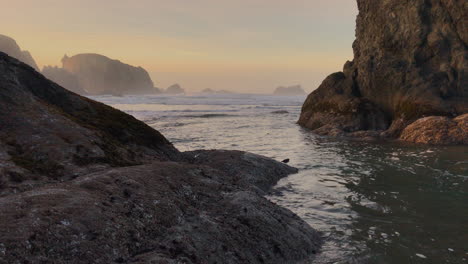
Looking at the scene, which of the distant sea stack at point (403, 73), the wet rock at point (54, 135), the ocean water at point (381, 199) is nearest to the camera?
the wet rock at point (54, 135)

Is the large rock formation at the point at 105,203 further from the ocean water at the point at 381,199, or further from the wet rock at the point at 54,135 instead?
the ocean water at the point at 381,199

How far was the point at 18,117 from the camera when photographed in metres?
8.16

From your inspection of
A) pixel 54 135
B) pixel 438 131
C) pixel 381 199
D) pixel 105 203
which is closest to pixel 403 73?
pixel 438 131

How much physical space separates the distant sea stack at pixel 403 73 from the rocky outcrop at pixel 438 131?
17.2 inches

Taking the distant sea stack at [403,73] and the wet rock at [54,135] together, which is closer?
the wet rock at [54,135]

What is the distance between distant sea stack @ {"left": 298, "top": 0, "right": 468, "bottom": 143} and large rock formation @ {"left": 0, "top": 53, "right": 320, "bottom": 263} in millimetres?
19932

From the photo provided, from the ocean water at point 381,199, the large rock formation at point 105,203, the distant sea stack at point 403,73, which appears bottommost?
the ocean water at point 381,199

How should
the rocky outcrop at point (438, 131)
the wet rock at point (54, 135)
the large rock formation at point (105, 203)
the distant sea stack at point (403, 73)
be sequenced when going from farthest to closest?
the distant sea stack at point (403, 73) < the rocky outcrop at point (438, 131) < the wet rock at point (54, 135) < the large rock formation at point (105, 203)

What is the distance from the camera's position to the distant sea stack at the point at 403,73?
26.0 meters

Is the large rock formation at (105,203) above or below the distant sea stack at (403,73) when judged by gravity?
below

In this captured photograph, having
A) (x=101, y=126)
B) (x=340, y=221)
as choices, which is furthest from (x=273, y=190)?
(x=101, y=126)

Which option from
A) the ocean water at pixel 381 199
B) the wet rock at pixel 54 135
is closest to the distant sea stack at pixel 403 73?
the ocean water at pixel 381 199

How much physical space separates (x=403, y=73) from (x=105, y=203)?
92.7 feet

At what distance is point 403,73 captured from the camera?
2825 centimetres
